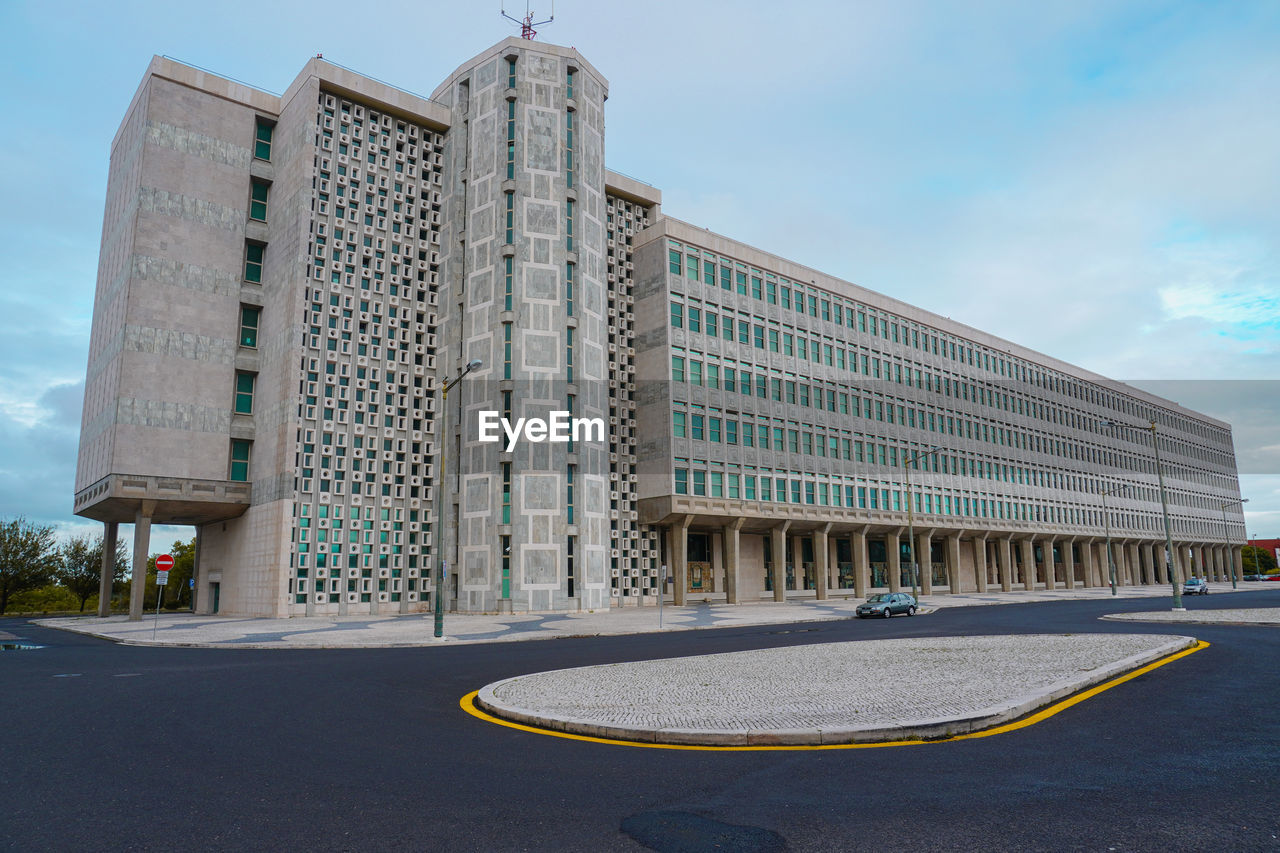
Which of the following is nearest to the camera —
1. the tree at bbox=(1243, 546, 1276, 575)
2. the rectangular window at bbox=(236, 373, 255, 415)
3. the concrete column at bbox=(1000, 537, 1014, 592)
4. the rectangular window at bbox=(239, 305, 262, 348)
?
the rectangular window at bbox=(236, 373, 255, 415)

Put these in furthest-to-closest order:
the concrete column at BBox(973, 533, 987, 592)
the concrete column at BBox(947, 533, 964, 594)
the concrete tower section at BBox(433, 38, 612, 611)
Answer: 1. the concrete column at BBox(973, 533, 987, 592)
2. the concrete column at BBox(947, 533, 964, 594)
3. the concrete tower section at BBox(433, 38, 612, 611)

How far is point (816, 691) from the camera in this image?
1158 cm

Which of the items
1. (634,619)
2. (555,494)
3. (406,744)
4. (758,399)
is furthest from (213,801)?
(758,399)

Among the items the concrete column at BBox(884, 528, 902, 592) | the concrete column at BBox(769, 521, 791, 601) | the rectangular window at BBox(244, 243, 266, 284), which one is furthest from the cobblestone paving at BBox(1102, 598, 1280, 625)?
the rectangular window at BBox(244, 243, 266, 284)

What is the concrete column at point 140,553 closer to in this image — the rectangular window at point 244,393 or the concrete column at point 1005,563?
the rectangular window at point 244,393

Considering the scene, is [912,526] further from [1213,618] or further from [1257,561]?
[1257,561]

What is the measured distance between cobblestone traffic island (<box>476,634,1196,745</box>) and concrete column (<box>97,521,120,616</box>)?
46554mm

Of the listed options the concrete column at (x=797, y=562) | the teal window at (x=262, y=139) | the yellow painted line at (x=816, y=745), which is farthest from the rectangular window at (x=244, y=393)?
the concrete column at (x=797, y=562)

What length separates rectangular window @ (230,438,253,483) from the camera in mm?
47562

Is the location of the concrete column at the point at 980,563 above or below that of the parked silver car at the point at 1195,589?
above

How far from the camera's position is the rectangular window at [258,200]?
1980 inches

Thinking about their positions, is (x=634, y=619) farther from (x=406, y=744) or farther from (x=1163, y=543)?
(x=1163, y=543)

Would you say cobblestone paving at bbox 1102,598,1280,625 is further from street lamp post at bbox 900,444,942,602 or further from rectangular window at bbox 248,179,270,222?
rectangular window at bbox 248,179,270,222

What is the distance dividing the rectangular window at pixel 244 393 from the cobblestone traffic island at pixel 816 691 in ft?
134
